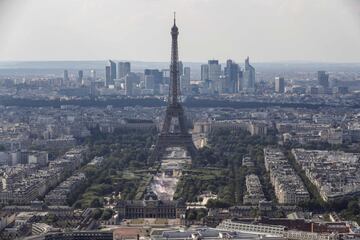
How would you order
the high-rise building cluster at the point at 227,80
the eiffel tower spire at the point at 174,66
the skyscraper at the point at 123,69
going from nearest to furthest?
the eiffel tower spire at the point at 174,66
the high-rise building cluster at the point at 227,80
the skyscraper at the point at 123,69

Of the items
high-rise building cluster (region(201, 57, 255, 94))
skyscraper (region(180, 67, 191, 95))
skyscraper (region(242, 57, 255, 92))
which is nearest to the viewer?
skyscraper (region(180, 67, 191, 95))

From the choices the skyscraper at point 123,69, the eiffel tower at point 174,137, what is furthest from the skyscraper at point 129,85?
the eiffel tower at point 174,137

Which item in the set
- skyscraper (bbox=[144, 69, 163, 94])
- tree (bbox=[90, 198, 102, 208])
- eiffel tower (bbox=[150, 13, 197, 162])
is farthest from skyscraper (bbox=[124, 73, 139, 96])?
tree (bbox=[90, 198, 102, 208])

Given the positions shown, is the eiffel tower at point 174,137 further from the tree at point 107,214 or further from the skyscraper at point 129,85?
the skyscraper at point 129,85

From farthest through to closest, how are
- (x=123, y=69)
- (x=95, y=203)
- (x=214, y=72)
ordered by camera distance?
(x=123, y=69) → (x=214, y=72) → (x=95, y=203)

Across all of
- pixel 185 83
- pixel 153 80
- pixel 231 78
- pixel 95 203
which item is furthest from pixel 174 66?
pixel 153 80

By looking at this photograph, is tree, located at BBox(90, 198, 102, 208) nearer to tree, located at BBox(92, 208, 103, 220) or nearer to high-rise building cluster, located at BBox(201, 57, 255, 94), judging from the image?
tree, located at BBox(92, 208, 103, 220)

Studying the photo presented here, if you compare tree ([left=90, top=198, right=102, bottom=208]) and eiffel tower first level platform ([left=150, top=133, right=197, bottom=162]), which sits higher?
eiffel tower first level platform ([left=150, top=133, right=197, bottom=162])

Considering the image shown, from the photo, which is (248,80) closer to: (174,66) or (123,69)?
(123,69)

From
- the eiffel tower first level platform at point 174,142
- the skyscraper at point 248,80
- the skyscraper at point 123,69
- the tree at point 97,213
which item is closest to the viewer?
the tree at point 97,213
